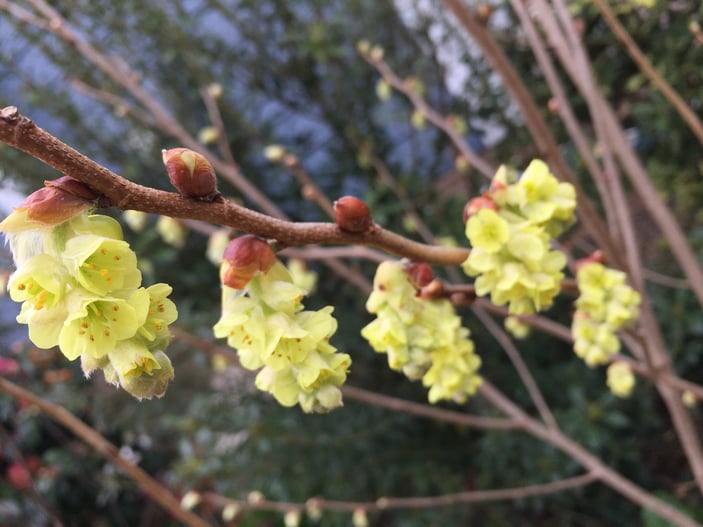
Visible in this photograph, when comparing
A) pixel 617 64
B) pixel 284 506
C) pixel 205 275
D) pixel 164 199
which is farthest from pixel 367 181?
pixel 164 199

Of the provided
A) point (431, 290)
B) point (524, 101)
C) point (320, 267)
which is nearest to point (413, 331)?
point (431, 290)

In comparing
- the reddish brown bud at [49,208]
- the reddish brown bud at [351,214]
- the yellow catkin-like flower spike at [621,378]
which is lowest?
the yellow catkin-like flower spike at [621,378]

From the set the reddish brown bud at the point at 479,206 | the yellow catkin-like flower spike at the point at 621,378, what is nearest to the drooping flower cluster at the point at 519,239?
the reddish brown bud at the point at 479,206

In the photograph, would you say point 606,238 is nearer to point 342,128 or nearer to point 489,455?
point 489,455

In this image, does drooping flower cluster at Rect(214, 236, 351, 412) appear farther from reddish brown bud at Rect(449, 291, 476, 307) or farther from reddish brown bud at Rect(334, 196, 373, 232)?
reddish brown bud at Rect(449, 291, 476, 307)

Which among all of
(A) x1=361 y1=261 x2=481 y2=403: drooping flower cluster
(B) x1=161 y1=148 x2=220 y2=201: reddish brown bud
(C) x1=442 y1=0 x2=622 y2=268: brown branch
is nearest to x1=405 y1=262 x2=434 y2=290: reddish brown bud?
(A) x1=361 y1=261 x2=481 y2=403: drooping flower cluster

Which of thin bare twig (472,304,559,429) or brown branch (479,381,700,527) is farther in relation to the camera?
thin bare twig (472,304,559,429)

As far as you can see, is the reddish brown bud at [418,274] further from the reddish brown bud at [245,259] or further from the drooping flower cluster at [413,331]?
the reddish brown bud at [245,259]

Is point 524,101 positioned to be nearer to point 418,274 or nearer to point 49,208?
point 418,274
